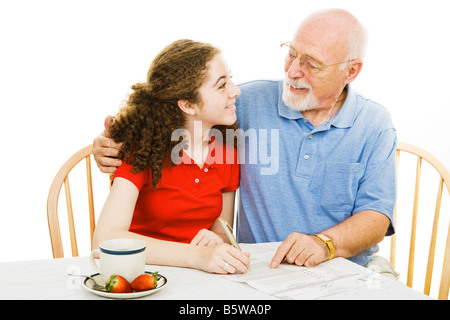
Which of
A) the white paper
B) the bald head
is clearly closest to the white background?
the bald head

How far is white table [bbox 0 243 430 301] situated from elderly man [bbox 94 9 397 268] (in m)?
0.49

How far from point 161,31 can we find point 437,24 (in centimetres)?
137

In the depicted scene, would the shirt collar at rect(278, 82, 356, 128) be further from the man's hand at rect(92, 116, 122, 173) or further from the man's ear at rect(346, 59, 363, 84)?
the man's hand at rect(92, 116, 122, 173)

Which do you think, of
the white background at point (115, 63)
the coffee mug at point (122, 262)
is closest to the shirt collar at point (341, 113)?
the white background at point (115, 63)

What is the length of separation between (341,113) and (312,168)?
222mm

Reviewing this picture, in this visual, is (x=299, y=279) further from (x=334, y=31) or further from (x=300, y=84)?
(x=334, y=31)

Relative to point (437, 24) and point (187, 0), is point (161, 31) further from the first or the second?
point (437, 24)

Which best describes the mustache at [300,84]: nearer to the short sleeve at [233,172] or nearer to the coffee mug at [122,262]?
the short sleeve at [233,172]

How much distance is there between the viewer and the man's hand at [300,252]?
1191 millimetres

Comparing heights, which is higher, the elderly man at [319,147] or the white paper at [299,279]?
the elderly man at [319,147]

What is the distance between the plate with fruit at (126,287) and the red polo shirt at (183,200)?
21.5 inches

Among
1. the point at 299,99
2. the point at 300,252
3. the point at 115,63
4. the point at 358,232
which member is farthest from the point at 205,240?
the point at 115,63

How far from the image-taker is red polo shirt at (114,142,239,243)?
5.04 ft
